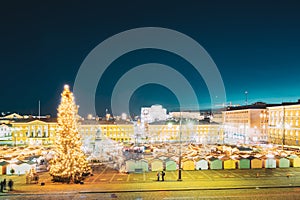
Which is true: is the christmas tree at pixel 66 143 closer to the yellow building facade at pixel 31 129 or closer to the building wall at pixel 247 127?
the building wall at pixel 247 127

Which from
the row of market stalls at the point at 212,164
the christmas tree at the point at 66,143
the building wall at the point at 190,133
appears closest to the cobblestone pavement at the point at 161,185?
the christmas tree at the point at 66,143

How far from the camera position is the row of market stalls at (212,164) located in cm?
3012

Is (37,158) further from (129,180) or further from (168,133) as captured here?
(168,133)

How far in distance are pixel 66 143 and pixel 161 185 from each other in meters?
7.68

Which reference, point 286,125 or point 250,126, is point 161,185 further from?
point 250,126

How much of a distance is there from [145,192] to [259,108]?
267 ft

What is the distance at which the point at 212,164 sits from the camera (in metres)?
31.3

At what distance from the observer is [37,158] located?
36656mm

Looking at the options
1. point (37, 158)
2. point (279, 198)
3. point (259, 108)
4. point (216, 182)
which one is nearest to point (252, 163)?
point (216, 182)

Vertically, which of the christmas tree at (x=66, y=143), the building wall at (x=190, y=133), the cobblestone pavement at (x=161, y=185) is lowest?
the building wall at (x=190, y=133)

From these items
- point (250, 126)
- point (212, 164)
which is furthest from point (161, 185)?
point (250, 126)

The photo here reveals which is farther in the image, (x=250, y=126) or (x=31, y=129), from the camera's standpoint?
(x=250, y=126)

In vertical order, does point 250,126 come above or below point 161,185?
below

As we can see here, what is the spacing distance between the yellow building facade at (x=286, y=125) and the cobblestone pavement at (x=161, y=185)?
37.4 metres
